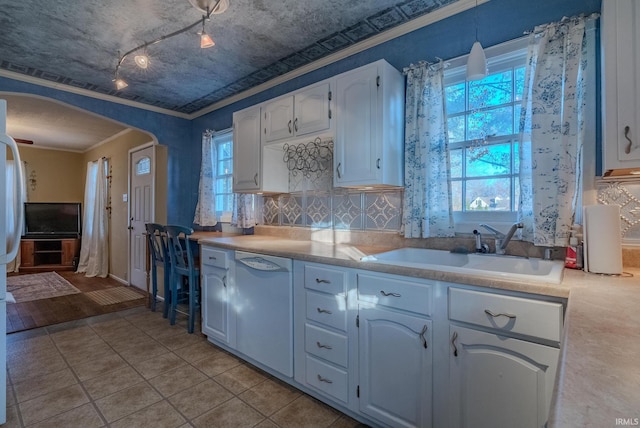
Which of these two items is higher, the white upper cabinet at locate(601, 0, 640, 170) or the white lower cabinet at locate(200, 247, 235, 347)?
the white upper cabinet at locate(601, 0, 640, 170)

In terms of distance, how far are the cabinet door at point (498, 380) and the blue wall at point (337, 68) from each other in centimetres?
163

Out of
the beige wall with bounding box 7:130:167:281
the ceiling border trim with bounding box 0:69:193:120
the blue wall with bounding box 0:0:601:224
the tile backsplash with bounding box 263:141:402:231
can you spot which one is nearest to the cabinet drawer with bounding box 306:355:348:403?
the tile backsplash with bounding box 263:141:402:231

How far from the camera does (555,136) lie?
62.1 inches

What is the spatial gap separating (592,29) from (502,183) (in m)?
0.82

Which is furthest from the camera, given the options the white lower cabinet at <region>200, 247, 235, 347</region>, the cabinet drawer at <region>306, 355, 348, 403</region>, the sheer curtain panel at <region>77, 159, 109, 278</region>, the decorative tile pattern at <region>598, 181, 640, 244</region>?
the sheer curtain panel at <region>77, 159, 109, 278</region>

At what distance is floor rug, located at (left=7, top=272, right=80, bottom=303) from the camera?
13.8ft

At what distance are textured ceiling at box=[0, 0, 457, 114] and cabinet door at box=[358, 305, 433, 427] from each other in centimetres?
186

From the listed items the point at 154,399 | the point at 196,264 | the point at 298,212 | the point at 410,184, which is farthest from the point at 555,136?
the point at 196,264

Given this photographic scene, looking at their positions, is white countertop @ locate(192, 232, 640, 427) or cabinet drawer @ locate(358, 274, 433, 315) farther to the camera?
cabinet drawer @ locate(358, 274, 433, 315)

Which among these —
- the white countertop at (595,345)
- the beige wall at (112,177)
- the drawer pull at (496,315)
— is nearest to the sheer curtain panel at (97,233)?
the beige wall at (112,177)

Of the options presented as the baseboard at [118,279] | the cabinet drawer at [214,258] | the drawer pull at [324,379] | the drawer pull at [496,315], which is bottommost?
the baseboard at [118,279]

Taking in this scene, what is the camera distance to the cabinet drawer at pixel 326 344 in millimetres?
1746

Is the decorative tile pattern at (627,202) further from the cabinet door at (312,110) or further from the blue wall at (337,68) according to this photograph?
the cabinet door at (312,110)

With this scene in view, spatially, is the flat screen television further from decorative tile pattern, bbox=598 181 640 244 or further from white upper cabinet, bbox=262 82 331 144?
decorative tile pattern, bbox=598 181 640 244
